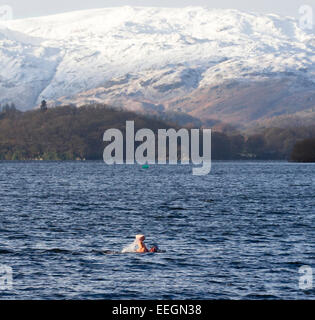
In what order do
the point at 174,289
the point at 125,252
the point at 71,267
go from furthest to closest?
the point at 125,252 < the point at 71,267 < the point at 174,289

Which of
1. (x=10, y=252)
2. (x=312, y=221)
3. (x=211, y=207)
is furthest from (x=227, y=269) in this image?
(x=211, y=207)

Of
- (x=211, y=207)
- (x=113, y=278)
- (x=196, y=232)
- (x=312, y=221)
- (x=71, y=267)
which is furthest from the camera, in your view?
(x=211, y=207)

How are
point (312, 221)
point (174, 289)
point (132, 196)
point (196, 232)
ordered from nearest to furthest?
point (174, 289) < point (196, 232) < point (312, 221) < point (132, 196)

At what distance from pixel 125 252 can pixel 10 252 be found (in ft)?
30.6

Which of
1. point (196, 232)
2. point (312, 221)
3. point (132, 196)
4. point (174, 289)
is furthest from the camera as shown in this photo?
point (132, 196)

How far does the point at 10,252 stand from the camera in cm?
5981

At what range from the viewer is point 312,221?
9000 centimetres

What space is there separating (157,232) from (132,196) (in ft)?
227

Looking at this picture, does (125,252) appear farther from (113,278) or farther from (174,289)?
(174,289)

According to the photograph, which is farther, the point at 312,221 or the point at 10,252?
the point at 312,221
